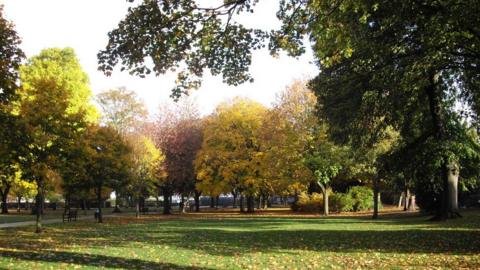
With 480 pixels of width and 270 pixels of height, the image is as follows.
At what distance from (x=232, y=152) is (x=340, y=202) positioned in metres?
11.9

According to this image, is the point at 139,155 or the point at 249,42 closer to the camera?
the point at 249,42

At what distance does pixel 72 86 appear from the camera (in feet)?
136

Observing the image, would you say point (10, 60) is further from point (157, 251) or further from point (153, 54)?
point (153, 54)

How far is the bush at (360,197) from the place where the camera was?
1928 inches

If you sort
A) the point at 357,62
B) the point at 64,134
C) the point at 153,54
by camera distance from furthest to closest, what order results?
1. the point at 64,134
2. the point at 357,62
3. the point at 153,54

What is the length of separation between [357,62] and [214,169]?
110 ft

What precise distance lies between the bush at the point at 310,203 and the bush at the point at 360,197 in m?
3.16

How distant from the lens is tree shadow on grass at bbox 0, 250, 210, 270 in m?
12.1

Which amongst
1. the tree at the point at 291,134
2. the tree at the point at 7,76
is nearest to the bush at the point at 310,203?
the tree at the point at 291,134

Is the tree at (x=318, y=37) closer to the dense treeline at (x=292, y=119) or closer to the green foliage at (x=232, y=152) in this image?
the dense treeline at (x=292, y=119)

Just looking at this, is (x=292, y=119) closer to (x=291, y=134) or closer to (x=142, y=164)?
(x=291, y=134)

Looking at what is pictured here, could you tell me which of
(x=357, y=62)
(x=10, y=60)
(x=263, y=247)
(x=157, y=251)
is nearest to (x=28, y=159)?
(x=10, y=60)

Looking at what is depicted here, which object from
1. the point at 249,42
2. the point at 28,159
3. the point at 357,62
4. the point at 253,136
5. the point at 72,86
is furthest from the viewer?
the point at 253,136

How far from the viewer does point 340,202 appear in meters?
47.8
